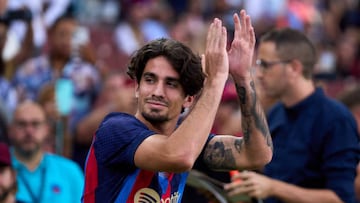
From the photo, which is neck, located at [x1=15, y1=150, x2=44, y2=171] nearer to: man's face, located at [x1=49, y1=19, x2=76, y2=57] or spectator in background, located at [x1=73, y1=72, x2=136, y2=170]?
spectator in background, located at [x1=73, y1=72, x2=136, y2=170]

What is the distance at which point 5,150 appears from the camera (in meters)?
7.44

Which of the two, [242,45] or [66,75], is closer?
[242,45]

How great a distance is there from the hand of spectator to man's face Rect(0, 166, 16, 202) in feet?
5.15

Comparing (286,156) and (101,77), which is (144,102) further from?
(101,77)

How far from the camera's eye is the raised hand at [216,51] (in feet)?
17.2

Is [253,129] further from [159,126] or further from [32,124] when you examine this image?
[32,124]

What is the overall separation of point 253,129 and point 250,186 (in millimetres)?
1216

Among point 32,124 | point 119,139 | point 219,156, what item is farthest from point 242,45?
point 32,124

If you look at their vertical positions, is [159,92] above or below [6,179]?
above

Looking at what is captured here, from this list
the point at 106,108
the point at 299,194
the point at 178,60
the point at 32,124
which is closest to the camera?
the point at 178,60

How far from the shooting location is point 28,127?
852 centimetres

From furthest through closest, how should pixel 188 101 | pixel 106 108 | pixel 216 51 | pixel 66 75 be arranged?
pixel 66 75 → pixel 106 108 → pixel 188 101 → pixel 216 51

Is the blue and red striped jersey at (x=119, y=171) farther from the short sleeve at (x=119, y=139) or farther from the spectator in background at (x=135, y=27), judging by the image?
the spectator in background at (x=135, y=27)

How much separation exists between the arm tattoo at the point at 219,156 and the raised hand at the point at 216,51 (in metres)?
0.70
